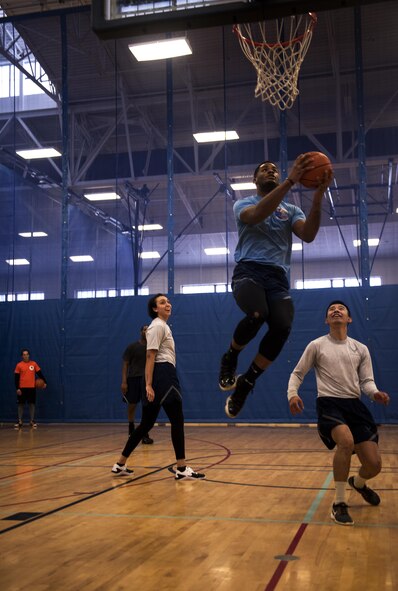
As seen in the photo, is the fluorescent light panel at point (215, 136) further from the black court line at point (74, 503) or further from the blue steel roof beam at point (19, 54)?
the black court line at point (74, 503)

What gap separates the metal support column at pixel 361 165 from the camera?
14234mm

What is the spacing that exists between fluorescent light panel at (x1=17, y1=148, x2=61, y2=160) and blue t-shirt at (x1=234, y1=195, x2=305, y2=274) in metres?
12.8

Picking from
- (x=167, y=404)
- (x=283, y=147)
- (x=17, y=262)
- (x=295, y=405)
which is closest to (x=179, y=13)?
(x=295, y=405)

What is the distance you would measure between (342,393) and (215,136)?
10.9 meters

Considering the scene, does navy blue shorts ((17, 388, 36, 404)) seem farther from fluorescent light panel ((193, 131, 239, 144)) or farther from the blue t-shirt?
the blue t-shirt

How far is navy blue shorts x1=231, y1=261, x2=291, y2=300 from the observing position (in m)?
4.46

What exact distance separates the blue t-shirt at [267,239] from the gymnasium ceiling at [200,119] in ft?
33.2

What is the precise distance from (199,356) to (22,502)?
8.75 meters

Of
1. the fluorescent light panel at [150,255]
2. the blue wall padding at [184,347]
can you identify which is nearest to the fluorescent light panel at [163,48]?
the fluorescent light panel at [150,255]

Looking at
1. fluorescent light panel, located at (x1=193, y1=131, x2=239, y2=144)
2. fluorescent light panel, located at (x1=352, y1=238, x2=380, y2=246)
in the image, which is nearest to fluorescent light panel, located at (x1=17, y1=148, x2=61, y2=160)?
fluorescent light panel, located at (x1=193, y1=131, x2=239, y2=144)

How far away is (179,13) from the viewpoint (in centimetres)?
431

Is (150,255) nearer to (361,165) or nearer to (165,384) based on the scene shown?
(361,165)

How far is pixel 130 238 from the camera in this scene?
1558cm

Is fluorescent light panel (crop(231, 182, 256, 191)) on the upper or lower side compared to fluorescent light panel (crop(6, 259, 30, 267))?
upper
